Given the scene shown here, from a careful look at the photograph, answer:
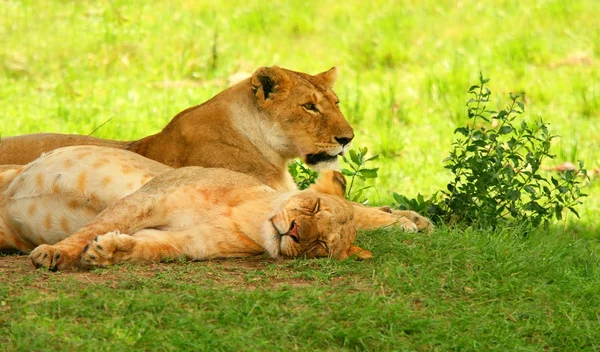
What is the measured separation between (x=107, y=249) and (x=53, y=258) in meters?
0.22

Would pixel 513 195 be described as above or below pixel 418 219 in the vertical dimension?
above

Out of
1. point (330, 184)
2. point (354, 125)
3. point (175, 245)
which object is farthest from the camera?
point (354, 125)

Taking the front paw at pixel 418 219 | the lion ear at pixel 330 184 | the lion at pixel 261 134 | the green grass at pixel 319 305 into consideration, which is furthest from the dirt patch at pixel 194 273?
the lion at pixel 261 134

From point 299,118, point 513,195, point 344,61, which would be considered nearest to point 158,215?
point 299,118

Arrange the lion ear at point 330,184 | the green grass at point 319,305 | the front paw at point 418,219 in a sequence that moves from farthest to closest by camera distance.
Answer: the front paw at point 418,219
the lion ear at point 330,184
the green grass at point 319,305

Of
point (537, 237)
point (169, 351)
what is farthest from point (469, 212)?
point (169, 351)

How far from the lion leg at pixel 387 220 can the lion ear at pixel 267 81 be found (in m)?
0.82

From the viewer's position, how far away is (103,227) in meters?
4.57

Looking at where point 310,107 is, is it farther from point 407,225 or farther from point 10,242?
point 10,242

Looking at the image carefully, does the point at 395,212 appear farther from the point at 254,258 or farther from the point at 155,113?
the point at 155,113

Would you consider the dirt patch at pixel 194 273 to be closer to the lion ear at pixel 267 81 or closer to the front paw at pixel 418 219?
the front paw at pixel 418 219

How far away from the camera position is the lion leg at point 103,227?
436cm

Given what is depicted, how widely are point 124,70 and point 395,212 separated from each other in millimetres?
4404

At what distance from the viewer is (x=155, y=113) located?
8.58 metres
